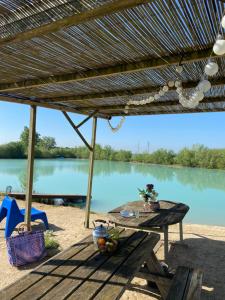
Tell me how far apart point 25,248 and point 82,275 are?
2.03 m

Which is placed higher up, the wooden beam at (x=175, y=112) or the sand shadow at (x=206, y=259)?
the wooden beam at (x=175, y=112)

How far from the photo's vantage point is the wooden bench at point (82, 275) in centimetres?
159

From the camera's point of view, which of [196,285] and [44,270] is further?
[196,285]

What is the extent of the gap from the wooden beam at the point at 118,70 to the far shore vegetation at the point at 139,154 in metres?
26.9

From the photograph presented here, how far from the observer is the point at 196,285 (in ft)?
7.43

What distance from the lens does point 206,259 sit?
13.4 feet

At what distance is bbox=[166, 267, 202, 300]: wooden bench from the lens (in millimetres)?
2059

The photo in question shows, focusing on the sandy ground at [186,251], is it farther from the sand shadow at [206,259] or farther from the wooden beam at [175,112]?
the wooden beam at [175,112]

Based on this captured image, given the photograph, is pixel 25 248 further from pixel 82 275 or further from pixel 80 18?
pixel 80 18

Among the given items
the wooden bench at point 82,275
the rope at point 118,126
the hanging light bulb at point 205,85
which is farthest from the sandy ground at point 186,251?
the hanging light bulb at point 205,85

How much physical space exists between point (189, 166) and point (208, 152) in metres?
3.49

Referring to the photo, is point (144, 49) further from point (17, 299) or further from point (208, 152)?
point (208, 152)

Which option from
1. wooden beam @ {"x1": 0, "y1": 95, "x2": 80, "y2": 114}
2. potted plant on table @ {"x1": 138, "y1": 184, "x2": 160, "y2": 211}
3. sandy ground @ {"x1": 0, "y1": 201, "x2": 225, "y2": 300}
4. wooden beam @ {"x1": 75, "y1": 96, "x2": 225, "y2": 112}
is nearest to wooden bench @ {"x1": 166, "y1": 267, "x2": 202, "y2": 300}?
sandy ground @ {"x1": 0, "y1": 201, "x2": 225, "y2": 300}

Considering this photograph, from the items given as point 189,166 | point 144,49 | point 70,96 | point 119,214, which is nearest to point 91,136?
point 70,96
